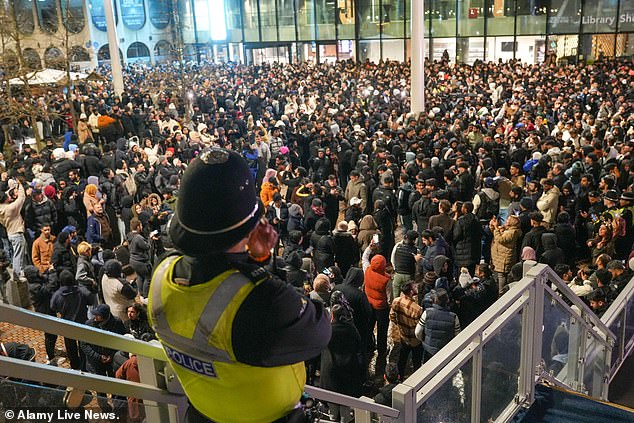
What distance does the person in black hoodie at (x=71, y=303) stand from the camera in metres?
6.99

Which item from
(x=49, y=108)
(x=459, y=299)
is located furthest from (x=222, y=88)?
(x=459, y=299)

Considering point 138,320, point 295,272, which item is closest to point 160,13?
point 295,272

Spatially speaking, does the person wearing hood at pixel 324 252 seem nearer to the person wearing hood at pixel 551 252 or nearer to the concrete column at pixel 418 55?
the person wearing hood at pixel 551 252

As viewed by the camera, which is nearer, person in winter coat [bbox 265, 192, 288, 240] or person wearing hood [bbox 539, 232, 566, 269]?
person wearing hood [bbox 539, 232, 566, 269]

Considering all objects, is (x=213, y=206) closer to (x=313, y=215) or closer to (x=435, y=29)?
(x=313, y=215)

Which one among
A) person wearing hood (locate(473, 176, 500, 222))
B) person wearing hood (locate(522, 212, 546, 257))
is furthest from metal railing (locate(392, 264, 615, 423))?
person wearing hood (locate(473, 176, 500, 222))

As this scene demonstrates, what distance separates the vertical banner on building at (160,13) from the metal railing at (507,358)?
159 feet

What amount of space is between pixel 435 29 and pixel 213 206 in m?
33.0

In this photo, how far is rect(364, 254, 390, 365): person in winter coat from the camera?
288 inches

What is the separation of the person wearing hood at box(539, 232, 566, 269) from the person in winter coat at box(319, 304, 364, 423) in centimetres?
292

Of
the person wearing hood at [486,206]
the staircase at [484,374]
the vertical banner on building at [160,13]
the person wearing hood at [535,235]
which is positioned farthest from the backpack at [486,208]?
the vertical banner on building at [160,13]

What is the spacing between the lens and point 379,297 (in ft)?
24.2

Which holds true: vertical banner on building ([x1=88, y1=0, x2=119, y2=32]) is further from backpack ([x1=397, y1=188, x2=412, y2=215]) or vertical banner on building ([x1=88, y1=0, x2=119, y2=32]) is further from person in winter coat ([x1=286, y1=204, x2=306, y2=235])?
person in winter coat ([x1=286, y1=204, x2=306, y2=235])

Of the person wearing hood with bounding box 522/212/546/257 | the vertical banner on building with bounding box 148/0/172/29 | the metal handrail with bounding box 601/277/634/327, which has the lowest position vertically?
the person wearing hood with bounding box 522/212/546/257
